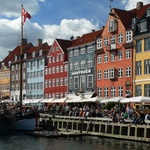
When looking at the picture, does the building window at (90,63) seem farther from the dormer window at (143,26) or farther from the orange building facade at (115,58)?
the dormer window at (143,26)

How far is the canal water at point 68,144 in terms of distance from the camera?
2938 cm

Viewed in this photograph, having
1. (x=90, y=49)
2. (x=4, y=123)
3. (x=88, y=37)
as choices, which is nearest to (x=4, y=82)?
(x=88, y=37)

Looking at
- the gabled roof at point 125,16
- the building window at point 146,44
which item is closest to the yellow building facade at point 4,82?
the gabled roof at point 125,16

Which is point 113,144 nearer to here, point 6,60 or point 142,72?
point 142,72

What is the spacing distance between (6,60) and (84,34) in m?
Result: 32.0

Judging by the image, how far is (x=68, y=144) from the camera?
31562 millimetres

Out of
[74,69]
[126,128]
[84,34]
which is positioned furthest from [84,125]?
[84,34]

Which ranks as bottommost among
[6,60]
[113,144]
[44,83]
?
[113,144]

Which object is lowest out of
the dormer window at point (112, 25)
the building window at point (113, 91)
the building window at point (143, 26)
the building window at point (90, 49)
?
the building window at point (113, 91)

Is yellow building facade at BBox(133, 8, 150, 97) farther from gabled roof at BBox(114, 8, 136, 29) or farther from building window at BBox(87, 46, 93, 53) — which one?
building window at BBox(87, 46, 93, 53)

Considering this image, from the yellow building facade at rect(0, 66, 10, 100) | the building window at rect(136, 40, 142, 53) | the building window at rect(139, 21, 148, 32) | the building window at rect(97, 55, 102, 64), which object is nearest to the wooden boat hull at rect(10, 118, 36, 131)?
the building window at rect(136, 40, 142, 53)

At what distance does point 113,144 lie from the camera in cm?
3098

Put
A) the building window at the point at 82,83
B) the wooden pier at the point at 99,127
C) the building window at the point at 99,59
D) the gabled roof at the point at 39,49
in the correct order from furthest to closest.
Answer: the gabled roof at the point at 39,49
the building window at the point at 82,83
the building window at the point at 99,59
the wooden pier at the point at 99,127

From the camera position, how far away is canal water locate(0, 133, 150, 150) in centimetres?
2938
